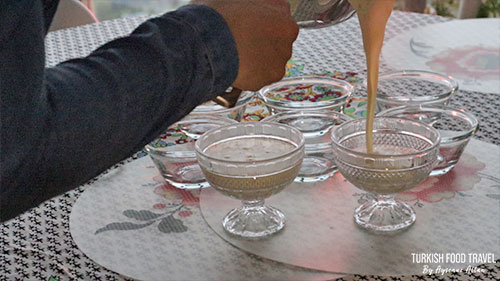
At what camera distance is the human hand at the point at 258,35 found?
0.82 meters

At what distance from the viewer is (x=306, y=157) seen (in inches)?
39.3

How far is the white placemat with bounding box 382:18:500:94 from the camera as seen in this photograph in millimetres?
1334

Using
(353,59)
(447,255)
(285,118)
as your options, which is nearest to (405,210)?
(447,255)

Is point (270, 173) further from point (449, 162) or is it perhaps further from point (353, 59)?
point (353, 59)

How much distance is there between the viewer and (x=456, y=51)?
4.84 ft

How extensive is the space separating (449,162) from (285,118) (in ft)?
0.78

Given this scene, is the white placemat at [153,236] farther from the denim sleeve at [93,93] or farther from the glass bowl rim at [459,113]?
the glass bowl rim at [459,113]

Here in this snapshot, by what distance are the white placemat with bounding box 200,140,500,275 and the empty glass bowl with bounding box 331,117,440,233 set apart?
2cm

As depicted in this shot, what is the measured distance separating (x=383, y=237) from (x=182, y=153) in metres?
0.32

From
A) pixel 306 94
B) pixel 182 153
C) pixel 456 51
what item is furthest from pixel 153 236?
pixel 456 51

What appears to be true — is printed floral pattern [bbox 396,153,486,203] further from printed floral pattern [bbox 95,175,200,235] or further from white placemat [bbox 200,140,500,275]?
printed floral pattern [bbox 95,175,200,235]

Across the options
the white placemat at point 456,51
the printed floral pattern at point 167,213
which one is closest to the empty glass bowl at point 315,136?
the printed floral pattern at point 167,213

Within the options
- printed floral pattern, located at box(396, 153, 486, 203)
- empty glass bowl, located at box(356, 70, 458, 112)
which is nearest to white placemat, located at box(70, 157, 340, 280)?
printed floral pattern, located at box(396, 153, 486, 203)

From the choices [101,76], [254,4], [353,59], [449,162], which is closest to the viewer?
[101,76]
